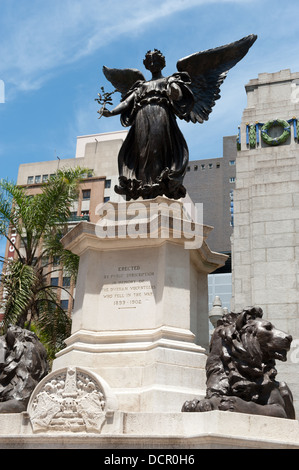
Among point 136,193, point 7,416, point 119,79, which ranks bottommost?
point 7,416

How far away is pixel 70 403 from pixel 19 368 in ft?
5.22

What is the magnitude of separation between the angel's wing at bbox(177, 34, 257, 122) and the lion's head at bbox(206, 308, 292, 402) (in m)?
5.23

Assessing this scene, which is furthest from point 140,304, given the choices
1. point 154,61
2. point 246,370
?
point 154,61

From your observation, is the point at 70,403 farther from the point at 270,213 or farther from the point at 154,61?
the point at 270,213

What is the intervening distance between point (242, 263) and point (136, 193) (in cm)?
1555

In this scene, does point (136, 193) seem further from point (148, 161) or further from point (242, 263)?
point (242, 263)

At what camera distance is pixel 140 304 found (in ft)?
29.9

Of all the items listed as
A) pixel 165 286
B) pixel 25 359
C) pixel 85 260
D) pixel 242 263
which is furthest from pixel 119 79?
pixel 242 263

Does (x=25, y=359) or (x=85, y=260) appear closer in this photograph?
(x=25, y=359)

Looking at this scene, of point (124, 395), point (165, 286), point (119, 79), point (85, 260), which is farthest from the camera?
point (119, 79)

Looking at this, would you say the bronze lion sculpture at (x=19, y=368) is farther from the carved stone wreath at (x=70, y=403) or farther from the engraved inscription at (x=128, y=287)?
the engraved inscription at (x=128, y=287)

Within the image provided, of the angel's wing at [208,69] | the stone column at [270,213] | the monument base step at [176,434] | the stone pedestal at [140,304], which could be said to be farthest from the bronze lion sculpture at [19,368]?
the stone column at [270,213]

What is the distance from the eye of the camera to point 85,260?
966 centimetres

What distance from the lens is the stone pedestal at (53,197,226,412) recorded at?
327 inches
